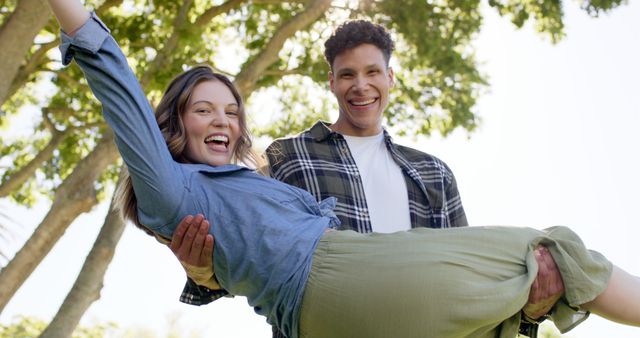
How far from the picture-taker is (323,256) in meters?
2.90

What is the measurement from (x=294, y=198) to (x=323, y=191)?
95cm

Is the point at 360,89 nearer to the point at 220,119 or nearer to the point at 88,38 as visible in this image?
the point at 220,119

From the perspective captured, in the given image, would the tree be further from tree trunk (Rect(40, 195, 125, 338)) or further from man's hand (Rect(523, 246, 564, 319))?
man's hand (Rect(523, 246, 564, 319))

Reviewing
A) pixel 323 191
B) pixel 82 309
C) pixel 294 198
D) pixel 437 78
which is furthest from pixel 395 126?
pixel 294 198

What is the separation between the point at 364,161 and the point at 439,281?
1696mm

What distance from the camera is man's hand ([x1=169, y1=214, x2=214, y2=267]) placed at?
2975mm

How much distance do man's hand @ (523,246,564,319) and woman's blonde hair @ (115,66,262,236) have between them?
126 centimetres

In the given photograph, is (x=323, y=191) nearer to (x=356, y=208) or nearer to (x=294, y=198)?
(x=356, y=208)

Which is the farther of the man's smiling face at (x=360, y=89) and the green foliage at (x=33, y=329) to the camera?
the green foliage at (x=33, y=329)

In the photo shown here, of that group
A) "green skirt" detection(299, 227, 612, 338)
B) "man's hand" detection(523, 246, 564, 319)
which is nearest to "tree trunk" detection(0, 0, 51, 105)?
"green skirt" detection(299, 227, 612, 338)

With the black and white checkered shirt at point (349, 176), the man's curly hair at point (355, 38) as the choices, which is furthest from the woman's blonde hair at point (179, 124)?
the man's curly hair at point (355, 38)

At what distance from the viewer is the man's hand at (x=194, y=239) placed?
117 inches

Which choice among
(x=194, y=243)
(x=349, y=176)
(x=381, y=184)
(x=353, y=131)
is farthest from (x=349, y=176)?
(x=194, y=243)

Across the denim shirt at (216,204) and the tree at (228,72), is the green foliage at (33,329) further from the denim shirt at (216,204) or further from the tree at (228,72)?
the denim shirt at (216,204)
